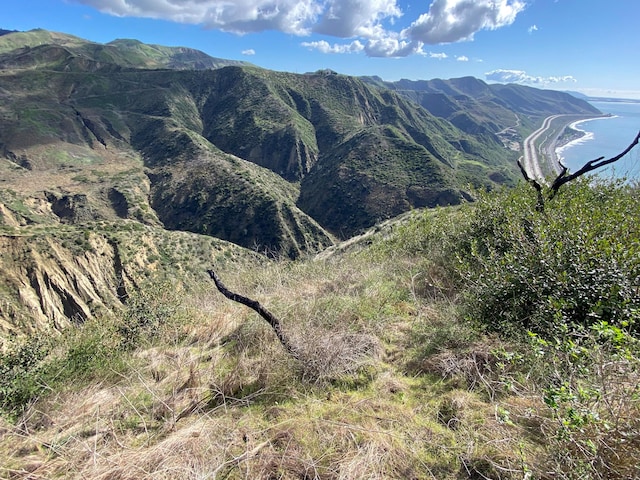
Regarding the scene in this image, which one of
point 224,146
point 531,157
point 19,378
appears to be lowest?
point 19,378

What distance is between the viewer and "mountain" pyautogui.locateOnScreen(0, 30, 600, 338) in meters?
32.8

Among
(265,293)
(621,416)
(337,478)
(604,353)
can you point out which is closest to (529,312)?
(604,353)

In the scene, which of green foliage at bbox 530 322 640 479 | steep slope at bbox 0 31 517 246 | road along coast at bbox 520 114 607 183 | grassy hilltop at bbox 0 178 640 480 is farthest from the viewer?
road along coast at bbox 520 114 607 183

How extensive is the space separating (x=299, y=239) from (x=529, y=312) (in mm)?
59318

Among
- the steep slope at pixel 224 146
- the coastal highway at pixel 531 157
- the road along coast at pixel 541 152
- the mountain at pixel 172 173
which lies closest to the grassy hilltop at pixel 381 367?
the mountain at pixel 172 173

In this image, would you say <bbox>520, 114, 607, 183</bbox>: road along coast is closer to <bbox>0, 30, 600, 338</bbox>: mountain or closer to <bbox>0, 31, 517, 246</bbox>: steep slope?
<bbox>0, 30, 600, 338</bbox>: mountain

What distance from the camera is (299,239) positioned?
6303 centimetres

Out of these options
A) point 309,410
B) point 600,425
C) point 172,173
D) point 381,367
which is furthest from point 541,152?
point 309,410

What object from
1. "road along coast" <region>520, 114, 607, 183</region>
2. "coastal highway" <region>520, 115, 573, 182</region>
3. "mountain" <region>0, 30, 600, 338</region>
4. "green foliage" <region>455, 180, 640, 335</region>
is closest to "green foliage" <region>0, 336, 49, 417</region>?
"green foliage" <region>455, 180, 640, 335</region>

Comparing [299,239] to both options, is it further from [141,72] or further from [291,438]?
[141,72]

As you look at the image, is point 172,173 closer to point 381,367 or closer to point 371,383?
point 381,367

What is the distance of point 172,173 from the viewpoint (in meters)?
71.3

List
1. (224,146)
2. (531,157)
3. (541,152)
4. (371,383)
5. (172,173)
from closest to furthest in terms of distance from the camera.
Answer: (371,383) → (172,173) → (224,146) → (531,157) → (541,152)

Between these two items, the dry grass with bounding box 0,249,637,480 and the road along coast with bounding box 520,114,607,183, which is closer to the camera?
the dry grass with bounding box 0,249,637,480
